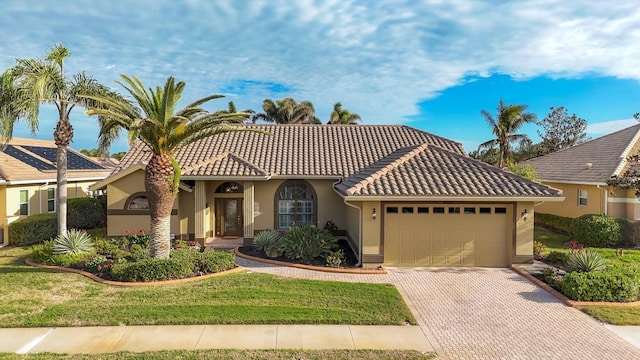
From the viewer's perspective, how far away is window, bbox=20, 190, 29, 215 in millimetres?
18734

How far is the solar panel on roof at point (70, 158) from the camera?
2302 cm

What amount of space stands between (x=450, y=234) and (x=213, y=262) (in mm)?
8197

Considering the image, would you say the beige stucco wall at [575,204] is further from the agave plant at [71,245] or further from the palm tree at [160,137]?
the agave plant at [71,245]

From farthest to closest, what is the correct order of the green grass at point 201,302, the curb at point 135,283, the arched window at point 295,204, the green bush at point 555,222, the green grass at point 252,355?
the green bush at point 555,222
the arched window at point 295,204
the curb at point 135,283
the green grass at point 201,302
the green grass at point 252,355

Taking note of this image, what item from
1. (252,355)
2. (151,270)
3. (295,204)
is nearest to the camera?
(252,355)

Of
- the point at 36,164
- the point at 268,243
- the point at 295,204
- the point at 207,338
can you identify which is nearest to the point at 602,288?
the point at 207,338

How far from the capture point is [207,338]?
7.67 metres

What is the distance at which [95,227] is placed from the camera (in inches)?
785

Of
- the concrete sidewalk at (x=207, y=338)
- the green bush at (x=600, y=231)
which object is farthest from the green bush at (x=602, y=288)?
the green bush at (x=600, y=231)

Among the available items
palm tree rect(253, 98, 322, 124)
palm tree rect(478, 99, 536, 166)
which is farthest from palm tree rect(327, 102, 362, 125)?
palm tree rect(478, 99, 536, 166)

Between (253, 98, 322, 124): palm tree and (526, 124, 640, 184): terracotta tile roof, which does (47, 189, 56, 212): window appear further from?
(526, 124, 640, 184): terracotta tile roof

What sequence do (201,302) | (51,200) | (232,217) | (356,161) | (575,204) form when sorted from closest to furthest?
(201,302)
(232,217)
(356,161)
(575,204)
(51,200)

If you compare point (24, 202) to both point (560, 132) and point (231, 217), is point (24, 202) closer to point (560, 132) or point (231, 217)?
point (231, 217)

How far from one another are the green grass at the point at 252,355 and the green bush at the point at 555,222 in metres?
16.1
